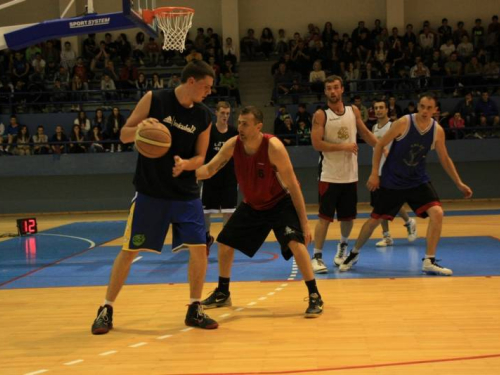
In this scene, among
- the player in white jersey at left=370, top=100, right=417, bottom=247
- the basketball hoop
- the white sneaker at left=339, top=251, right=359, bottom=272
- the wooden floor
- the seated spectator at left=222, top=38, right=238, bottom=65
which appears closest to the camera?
the wooden floor

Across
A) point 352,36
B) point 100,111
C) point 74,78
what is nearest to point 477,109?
point 352,36

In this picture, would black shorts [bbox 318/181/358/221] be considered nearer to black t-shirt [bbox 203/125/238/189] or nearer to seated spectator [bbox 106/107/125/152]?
black t-shirt [bbox 203/125/238/189]

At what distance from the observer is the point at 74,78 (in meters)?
21.4

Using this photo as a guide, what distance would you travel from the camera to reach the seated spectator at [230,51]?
22.7 m

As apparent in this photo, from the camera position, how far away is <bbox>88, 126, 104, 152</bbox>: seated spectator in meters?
19.2

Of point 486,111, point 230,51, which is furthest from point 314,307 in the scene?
point 230,51

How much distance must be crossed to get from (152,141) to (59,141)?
14.4 metres

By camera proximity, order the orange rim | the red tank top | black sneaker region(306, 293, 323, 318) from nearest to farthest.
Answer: black sneaker region(306, 293, 323, 318) → the red tank top → the orange rim

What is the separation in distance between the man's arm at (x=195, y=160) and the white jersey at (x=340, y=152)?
9.58ft

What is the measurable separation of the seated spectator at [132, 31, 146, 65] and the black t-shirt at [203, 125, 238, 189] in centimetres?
1405

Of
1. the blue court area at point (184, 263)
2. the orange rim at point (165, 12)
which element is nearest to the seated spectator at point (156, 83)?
the orange rim at point (165, 12)

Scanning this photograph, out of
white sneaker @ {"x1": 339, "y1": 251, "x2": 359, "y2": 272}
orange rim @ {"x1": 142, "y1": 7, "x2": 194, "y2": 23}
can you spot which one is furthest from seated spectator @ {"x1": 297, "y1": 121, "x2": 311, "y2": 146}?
white sneaker @ {"x1": 339, "y1": 251, "x2": 359, "y2": 272}

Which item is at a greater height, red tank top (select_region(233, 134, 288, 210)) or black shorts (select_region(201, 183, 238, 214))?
red tank top (select_region(233, 134, 288, 210))

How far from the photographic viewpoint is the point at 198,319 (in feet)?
19.4
